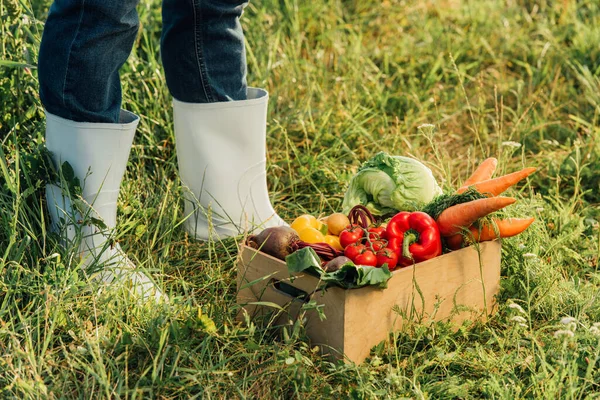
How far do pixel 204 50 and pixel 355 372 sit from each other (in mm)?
1292

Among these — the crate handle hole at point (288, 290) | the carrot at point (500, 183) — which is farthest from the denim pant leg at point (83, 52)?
the carrot at point (500, 183)

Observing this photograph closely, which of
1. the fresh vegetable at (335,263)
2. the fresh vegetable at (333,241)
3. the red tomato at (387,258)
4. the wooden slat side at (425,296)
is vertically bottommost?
the wooden slat side at (425,296)

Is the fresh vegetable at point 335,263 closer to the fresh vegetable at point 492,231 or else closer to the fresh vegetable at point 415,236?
the fresh vegetable at point 415,236

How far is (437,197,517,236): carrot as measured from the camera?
254 centimetres

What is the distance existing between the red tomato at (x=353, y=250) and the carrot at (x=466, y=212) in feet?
1.04

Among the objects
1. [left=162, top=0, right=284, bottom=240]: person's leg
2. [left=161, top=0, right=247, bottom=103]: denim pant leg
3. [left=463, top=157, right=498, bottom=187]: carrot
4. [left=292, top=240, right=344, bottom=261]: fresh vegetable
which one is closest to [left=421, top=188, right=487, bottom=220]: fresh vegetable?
[left=463, top=157, right=498, bottom=187]: carrot

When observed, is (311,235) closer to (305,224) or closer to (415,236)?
(305,224)

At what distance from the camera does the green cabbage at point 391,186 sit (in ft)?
9.60

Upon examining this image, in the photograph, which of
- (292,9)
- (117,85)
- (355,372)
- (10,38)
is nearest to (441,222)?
(355,372)

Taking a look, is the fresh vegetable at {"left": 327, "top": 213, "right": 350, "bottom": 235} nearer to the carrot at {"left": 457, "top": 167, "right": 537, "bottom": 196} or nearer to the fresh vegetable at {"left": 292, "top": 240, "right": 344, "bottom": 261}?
the fresh vegetable at {"left": 292, "top": 240, "right": 344, "bottom": 261}

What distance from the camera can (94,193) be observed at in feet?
8.94

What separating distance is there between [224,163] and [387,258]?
3.05 feet

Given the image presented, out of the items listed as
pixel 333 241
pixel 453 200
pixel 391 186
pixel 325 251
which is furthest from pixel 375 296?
pixel 391 186

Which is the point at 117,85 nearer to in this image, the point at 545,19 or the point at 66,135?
the point at 66,135
